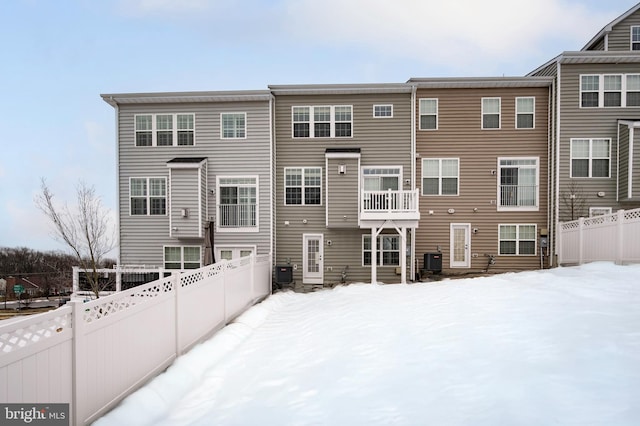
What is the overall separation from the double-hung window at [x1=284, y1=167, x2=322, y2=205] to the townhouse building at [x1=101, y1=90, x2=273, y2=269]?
84 centimetres

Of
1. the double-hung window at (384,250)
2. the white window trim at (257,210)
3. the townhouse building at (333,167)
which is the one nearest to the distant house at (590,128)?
the townhouse building at (333,167)

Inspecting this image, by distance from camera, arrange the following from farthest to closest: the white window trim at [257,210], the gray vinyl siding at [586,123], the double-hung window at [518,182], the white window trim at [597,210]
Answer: the double-hung window at [518,182]
the white window trim at [257,210]
the gray vinyl siding at [586,123]
the white window trim at [597,210]

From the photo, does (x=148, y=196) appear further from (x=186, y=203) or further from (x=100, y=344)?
(x=100, y=344)

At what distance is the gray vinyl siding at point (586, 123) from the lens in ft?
44.5

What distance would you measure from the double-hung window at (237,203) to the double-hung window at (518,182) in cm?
1000

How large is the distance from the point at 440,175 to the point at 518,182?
317cm

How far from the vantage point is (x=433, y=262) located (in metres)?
13.5

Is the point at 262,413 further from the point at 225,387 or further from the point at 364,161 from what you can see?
the point at 364,161

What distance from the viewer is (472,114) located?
46.2ft

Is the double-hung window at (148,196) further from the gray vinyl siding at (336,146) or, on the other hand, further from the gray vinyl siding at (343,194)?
the gray vinyl siding at (343,194)

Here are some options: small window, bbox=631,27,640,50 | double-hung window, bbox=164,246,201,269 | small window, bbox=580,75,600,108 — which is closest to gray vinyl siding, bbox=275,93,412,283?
double-hung window, bbox=164,246,201,269

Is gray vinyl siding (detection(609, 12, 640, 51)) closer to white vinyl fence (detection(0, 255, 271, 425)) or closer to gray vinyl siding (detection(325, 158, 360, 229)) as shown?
gray vinyl siding (detection(325, 158, 360, 229))

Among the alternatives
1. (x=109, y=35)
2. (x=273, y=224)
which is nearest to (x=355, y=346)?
(x=273, y=224)

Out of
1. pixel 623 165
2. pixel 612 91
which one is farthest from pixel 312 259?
pixel 612 91
